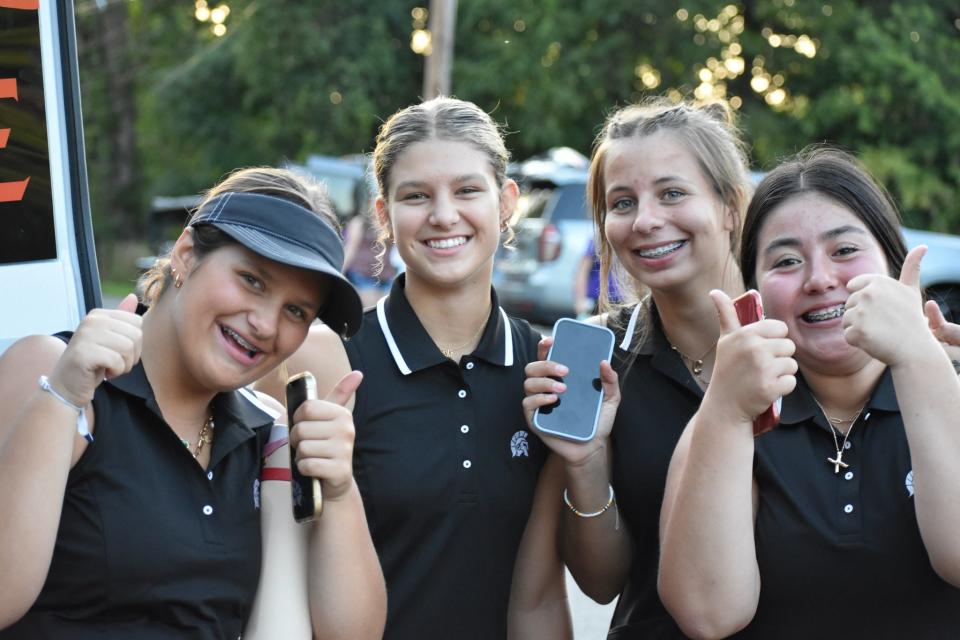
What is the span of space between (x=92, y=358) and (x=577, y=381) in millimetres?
1299

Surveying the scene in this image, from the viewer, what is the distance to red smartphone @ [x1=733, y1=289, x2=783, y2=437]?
102 inches

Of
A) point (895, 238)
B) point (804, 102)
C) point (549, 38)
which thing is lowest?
point (895, 238)

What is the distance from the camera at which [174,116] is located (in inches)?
1257

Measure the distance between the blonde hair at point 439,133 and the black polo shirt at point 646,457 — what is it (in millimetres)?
686

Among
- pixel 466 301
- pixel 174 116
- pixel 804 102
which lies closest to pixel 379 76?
pixel 174 116

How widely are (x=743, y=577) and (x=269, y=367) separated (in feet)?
3.64

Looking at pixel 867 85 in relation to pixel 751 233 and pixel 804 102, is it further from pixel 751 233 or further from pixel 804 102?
pixel 751 233

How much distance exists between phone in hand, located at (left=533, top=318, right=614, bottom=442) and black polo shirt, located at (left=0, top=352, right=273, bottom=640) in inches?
32.2

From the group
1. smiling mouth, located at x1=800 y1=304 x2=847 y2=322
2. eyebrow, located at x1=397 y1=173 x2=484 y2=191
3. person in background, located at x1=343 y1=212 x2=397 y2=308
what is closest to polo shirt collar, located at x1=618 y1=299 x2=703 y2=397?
smiling mouth, located at x1=800 y1=304 x2=847 y2=322

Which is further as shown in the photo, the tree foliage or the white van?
the tree foliage

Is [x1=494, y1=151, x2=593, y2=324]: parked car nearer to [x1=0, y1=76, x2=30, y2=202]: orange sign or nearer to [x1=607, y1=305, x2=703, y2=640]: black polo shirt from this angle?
[x1=607, y1=305, x2=703, y2=640]: black polo shirt

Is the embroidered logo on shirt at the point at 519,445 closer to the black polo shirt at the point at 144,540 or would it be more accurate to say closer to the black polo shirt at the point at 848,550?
the black polo shirt at the point at 848,550

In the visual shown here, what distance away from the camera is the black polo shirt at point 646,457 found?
10.3ft

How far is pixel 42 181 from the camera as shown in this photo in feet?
10.6
